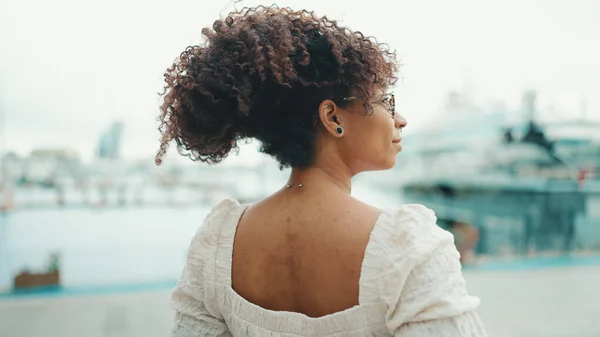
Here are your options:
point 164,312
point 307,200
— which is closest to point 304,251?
point 307,200

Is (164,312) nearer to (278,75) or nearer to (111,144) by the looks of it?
(111,144)

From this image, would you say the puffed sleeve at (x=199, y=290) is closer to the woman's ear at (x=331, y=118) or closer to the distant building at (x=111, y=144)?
the woman's ear at (x=331, y=118)

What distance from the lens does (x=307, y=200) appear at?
90 cm

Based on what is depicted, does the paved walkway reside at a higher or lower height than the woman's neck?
lower

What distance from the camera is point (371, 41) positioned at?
902mm

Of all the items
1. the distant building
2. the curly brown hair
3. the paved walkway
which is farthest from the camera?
the distant building

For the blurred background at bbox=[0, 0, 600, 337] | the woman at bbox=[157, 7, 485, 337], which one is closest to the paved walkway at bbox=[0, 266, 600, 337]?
the blurred background at bbox=[0, 0, 600, 337]

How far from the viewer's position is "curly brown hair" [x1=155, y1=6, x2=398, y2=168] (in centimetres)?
86

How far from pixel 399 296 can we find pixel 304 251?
174 mm

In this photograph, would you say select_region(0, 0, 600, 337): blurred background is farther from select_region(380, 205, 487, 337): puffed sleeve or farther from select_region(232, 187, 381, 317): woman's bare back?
select_region(380, 205, 487, 337): puffed sleeve

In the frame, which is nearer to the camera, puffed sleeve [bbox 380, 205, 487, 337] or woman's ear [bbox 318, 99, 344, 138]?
puffed sleeve [bbox 380, 205, 487, 337]

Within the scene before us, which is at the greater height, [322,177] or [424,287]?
[322,177]

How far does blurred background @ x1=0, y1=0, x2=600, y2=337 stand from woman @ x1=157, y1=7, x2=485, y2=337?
2356mm

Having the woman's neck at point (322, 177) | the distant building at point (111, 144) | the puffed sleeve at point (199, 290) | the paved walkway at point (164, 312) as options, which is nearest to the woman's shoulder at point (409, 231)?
the woman's neck at point (322, 177)
